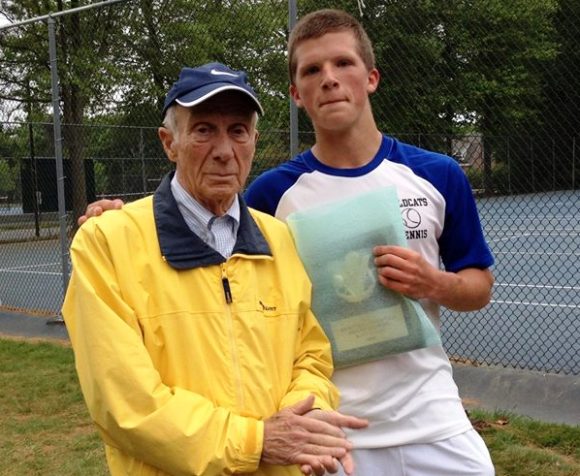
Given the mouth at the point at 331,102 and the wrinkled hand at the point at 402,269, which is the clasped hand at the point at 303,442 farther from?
the mouth at the point at 331,102

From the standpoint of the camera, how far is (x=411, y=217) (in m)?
2.27

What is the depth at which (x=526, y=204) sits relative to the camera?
11.3 meters

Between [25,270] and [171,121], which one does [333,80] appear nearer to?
[171,121]

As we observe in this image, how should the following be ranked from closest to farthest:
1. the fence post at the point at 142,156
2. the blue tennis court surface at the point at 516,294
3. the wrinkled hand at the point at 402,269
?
the wrinkled hand at the point at 402,269
the blue tennis court surface at the point at 516,294
the fence post at the point at 142,156

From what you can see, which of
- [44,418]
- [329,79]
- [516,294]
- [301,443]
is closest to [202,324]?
[301,443]

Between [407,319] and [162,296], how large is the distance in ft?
2.50

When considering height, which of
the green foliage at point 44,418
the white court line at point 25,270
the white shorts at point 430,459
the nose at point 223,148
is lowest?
the green foliage at point 44,418

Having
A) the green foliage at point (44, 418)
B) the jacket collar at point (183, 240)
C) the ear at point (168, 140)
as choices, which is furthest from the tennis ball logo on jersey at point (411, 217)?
the green foliage at point (44, 418)

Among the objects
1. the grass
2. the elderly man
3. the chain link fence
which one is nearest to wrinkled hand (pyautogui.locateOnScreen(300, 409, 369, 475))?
the elderly man

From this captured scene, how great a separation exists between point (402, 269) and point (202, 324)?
62cm

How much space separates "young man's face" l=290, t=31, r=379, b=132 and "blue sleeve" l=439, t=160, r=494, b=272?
1.24ft

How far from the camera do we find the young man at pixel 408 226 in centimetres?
222

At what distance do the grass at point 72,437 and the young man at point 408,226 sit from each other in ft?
7.59

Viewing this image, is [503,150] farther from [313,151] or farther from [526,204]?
[313,151]
